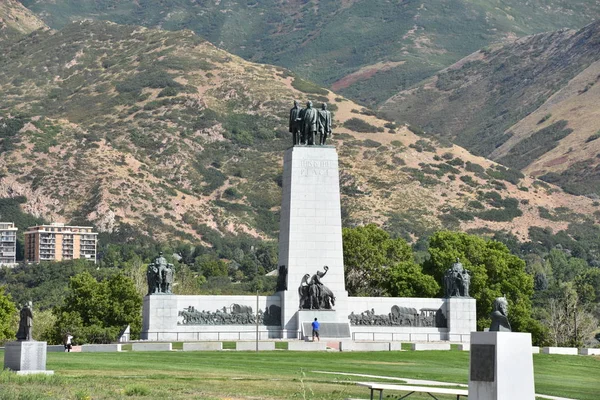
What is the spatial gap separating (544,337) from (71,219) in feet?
330

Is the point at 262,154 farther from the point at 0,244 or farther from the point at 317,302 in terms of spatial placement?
the point at 317,302

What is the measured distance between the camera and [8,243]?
593 ft

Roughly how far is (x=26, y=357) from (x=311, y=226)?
32342mm

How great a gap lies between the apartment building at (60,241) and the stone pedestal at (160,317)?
4159 inches

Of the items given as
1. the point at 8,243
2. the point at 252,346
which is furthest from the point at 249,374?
the point at 8,243

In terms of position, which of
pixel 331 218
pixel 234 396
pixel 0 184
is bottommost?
pixel 234 396

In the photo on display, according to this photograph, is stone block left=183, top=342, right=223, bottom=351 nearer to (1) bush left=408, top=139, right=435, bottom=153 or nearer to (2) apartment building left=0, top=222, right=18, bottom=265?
(2) apartment building left=0, top=222, right=18, bottom=265

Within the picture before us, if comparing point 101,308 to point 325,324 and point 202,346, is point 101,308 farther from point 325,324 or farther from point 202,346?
point 202,346

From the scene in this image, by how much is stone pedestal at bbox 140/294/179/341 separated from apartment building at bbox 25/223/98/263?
4159 inches

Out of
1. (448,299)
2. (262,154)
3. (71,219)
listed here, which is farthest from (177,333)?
(262,154)

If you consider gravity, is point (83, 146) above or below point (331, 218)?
above

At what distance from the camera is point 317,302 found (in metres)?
64.1

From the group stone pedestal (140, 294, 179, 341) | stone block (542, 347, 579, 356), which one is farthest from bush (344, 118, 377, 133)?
stone block (542, 347, 579, 356)

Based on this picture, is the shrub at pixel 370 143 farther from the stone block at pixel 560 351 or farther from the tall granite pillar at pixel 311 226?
the stone block at pixel 560 351
